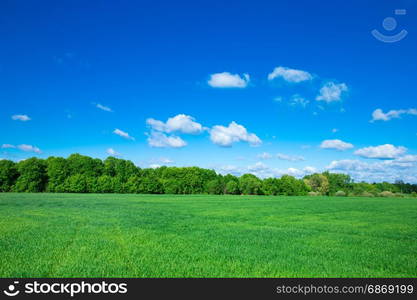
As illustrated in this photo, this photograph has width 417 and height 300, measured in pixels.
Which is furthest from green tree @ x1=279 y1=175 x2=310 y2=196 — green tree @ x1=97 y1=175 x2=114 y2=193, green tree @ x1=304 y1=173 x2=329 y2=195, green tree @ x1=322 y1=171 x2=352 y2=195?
green tree @ x1=97 y1=175 x2=114 y2=193

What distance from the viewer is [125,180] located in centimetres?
10938

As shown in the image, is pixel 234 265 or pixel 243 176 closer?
pixel 234 265

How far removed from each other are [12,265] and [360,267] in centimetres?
1017

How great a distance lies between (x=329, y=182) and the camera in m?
154

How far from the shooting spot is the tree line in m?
95.8

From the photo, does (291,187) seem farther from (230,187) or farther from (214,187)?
(214,187)

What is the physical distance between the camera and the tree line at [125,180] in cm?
9581

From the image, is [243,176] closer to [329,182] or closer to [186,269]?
[329,182]

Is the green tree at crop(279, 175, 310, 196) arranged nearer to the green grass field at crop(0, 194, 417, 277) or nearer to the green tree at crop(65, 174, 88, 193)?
the green tree at crop(65, 174, 88, 193)

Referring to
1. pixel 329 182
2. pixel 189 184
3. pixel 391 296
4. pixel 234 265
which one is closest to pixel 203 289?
pixel 234 265

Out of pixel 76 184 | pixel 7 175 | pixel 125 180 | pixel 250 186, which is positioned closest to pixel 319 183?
pixel 250 186

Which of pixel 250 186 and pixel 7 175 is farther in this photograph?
pixel 250 186

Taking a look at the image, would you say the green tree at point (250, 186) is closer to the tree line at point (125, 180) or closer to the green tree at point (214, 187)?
the tree line at point (125, 180)

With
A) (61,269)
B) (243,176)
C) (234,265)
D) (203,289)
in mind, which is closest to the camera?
(203,289)
